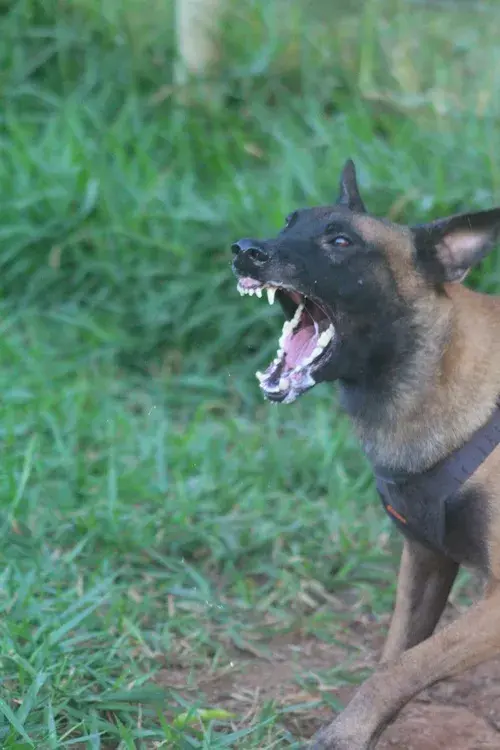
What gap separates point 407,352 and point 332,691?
44.2 inches

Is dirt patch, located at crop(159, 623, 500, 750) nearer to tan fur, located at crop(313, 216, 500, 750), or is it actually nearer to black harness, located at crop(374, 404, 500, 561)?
tan fur, located at crop(313, 216, 500, 750)

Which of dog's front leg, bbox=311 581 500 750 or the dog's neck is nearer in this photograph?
dog's front leg, bbox=311 581 500 750

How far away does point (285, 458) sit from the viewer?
521 cm

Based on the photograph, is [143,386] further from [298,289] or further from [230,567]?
[298,289]

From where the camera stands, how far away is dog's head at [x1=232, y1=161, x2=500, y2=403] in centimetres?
350

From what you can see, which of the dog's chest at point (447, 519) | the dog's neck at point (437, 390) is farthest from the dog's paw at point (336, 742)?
the dog's neck at point (437, 390)

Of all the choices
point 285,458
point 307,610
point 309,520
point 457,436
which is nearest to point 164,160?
point 285,458

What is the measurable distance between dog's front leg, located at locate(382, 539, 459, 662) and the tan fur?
4 cm

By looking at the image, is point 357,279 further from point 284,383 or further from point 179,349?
point 179,349

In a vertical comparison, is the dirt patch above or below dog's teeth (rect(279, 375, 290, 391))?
below

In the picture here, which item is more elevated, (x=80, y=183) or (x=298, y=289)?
(x=298, y=289)

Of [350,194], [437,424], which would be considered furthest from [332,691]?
[350,194]

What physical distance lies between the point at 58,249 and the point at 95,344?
571mm

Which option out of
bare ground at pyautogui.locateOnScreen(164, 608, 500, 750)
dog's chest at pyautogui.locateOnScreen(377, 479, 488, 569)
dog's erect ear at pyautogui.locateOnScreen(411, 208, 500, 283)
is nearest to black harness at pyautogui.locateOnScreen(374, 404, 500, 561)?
dog's chest at pyautogui.locateOnScreen(377, 479, 488, 569)
